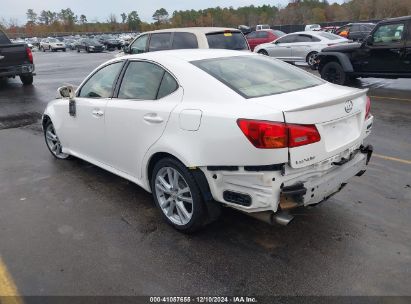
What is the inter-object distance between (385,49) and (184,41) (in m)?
5.23

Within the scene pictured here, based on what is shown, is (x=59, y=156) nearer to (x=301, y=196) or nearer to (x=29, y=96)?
(x=301, y=196)

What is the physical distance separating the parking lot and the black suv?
6.05 meters

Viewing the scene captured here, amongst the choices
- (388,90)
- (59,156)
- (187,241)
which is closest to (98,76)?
(59,156)

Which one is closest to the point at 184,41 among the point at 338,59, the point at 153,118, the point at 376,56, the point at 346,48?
the point at 338,59

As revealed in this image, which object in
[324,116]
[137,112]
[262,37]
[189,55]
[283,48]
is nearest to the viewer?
[324,116]

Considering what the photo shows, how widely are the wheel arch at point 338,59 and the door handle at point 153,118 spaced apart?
8.76 meters

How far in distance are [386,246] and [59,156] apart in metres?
4.50

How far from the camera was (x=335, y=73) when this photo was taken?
11.5 m

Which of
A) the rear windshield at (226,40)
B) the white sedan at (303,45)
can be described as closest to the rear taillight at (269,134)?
the rear windshield at (226,40)

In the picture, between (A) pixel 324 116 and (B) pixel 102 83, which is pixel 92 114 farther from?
(A) pixel 324 116

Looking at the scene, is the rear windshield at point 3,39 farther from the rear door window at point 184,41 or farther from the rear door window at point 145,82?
the rear door window at point 145,82

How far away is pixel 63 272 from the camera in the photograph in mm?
3217

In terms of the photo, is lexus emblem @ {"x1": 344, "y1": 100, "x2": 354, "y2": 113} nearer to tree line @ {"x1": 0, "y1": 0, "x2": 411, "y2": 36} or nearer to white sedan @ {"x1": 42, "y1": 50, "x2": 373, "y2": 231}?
white sedan @ {"x1": 42, "y1": 50, "x2": 373, "y2": 231}

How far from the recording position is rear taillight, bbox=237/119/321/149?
2959mm
